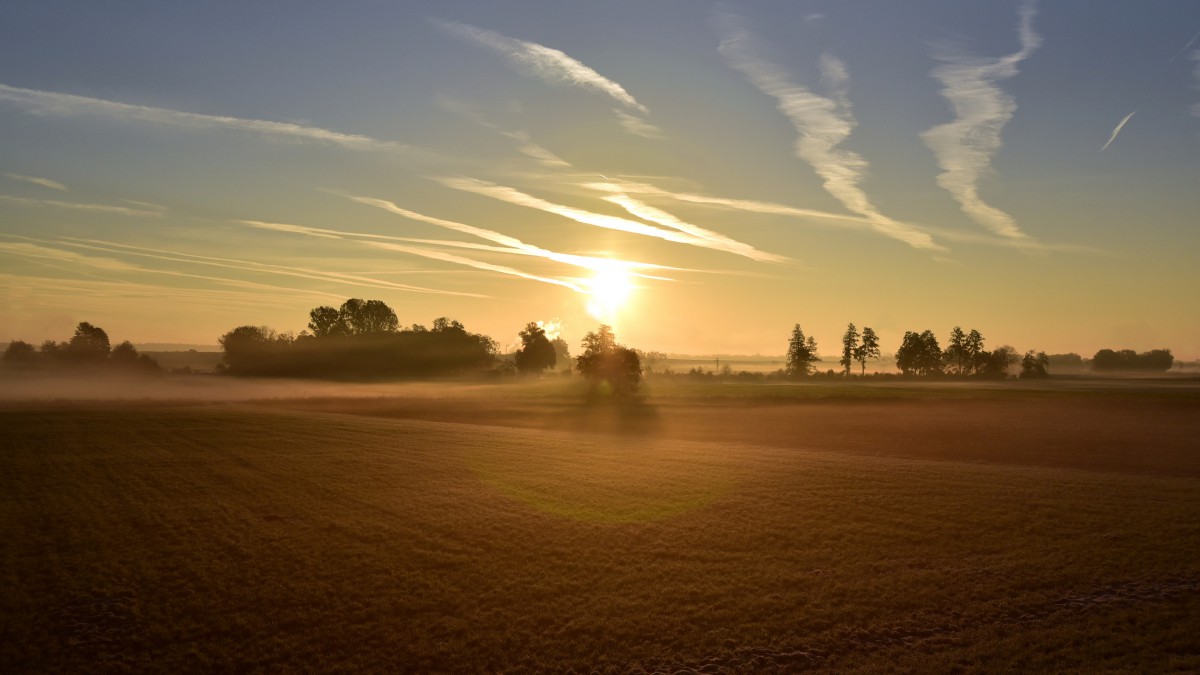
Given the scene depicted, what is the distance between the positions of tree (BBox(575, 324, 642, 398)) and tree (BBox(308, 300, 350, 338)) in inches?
4046

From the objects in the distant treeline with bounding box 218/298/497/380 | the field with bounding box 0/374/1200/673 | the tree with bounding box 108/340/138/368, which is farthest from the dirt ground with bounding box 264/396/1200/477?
the tree with bounding box 108/340/138/368

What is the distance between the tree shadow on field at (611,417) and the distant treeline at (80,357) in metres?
98.7

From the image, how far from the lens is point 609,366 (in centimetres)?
8381

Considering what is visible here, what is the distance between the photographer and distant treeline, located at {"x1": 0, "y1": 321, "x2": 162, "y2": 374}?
12612 centimetres

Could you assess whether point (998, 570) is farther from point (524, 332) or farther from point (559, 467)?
point (524, 332)

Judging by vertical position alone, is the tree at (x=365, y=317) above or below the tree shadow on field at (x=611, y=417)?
above

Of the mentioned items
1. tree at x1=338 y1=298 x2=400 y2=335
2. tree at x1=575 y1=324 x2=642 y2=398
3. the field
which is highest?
tree at x1=338 y1=298 x2=400 y2=335

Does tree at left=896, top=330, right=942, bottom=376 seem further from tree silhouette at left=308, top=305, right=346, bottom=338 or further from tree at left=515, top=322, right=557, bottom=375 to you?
tree silhouette at left=308, top=305, right=346, bottom=338

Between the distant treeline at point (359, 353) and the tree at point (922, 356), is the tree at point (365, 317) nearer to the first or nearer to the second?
the distant treeline at point (359, 353)

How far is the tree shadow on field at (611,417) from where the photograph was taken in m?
53.8

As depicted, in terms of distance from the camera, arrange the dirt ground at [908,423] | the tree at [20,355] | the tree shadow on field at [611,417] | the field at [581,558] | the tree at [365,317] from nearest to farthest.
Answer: the field at [581,558] → the dirt ground at [908,423] → the tree shadow on field at [611,417] → the tree at [20,355] → the tree at [365,317]

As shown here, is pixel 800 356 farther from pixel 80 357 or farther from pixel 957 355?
pixel 80 357

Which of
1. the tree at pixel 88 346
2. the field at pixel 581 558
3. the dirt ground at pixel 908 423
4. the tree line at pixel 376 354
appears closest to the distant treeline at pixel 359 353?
the tree line at pixel 376 354

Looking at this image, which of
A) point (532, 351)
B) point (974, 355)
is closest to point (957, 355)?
point (974, 355)
